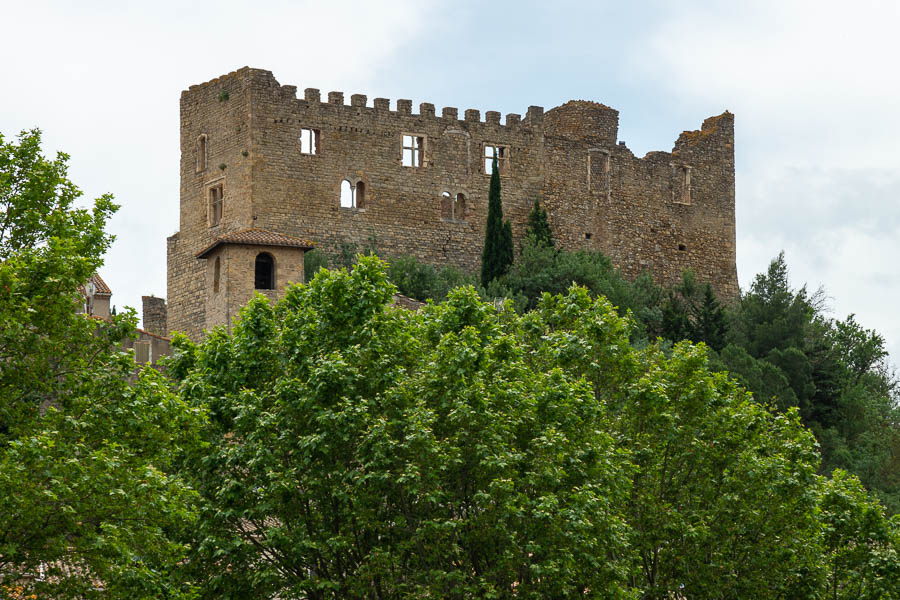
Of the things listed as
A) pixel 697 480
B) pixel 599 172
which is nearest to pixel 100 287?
pixel 599 172

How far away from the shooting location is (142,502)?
24.5 m

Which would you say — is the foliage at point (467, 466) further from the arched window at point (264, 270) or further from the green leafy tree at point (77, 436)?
the arched window at point (264, 270)

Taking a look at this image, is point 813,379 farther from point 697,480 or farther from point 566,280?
point 697,480

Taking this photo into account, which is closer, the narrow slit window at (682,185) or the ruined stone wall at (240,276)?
the ruined stone wall at (240,276)

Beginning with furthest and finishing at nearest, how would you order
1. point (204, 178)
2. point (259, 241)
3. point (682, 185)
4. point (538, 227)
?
point (682, 185), point (538, 227), point (204, 178), point (259, 241)

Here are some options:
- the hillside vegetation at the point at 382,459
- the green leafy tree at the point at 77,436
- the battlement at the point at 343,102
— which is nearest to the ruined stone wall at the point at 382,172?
the battlement at the point at 343,102

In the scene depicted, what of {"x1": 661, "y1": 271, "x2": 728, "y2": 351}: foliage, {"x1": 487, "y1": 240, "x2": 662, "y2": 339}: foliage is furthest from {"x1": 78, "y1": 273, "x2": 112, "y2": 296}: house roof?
{"x1": 661, "y1": 271, "x2": 728, "y2": 351}: foliage

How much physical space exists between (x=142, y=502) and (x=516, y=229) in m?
41.5

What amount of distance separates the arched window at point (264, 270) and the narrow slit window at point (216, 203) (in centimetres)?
1021

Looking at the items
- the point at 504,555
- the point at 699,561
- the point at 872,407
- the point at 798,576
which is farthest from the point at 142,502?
the point at 872,407

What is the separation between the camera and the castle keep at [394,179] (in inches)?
2347

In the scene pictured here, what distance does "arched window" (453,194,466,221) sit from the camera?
63.9 meters

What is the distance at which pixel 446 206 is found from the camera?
63656mm

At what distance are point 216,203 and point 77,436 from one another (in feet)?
118
